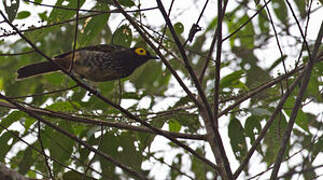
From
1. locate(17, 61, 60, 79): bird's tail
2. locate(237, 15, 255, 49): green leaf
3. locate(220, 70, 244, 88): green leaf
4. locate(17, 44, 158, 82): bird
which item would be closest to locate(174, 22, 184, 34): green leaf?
locate(220, 70, 244, 88): green leaf

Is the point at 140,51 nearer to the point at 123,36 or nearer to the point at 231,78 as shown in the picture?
the point at 123,36

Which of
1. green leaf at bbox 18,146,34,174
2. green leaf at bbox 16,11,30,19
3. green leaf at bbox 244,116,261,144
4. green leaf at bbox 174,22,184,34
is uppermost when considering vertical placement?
green leaf at bbox 16,11,30,19

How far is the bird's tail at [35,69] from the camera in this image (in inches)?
202

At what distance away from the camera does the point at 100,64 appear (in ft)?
16.4

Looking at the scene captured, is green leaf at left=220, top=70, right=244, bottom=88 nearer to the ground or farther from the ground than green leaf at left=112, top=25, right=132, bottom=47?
farther from the ground

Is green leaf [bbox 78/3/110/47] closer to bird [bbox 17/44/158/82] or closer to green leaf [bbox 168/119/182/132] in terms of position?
bird [bbox 17/44/158/82]

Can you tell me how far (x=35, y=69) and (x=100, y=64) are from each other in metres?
0.71

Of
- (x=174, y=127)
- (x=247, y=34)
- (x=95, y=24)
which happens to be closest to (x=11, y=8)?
(x=95, y=24)

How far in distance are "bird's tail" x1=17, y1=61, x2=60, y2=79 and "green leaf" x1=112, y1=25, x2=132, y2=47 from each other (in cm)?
117

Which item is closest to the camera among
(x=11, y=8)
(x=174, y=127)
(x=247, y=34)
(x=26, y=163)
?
(x=11, y=8)

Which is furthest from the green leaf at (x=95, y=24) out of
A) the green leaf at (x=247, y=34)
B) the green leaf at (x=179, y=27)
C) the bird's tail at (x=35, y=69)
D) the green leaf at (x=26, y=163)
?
the green leaf at (x=247, y=34)

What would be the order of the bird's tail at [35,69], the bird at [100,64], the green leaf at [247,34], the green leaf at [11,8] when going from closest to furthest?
the green leaf at [11,8]
the bird at [100,64]
the bird's tail at [35,69]
the green leaf at [247,34]

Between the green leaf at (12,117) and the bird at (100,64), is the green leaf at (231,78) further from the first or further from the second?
the green leaf at (12,117)

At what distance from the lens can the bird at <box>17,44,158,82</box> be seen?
501cm
